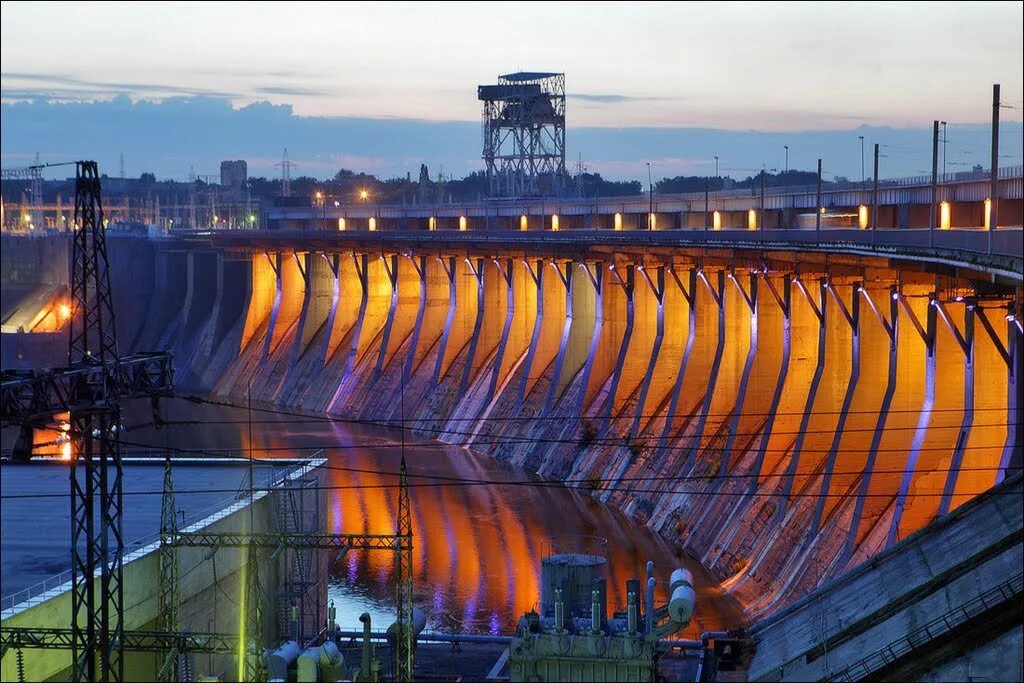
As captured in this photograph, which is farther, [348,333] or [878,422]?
[348,333]

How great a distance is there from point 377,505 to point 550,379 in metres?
7.07

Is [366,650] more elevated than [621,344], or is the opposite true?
[621,344]

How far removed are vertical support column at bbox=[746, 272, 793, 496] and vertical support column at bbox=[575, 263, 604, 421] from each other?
6917 millimetres

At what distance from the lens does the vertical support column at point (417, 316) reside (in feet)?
149

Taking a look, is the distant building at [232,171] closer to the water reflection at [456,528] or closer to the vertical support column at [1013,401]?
the water reflection at [456,528]

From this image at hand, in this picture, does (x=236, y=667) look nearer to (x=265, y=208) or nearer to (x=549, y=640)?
(x=549, y=640)

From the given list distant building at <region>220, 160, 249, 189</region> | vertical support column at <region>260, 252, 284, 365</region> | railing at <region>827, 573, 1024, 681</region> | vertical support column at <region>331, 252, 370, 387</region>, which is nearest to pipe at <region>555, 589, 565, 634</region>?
railing at <region>827, 573, 1024, 681</region>

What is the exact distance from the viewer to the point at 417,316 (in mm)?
48469

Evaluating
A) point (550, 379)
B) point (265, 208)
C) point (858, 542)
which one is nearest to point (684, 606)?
point (858, 542)

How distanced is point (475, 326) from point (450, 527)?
13859 mm

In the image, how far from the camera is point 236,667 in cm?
1866

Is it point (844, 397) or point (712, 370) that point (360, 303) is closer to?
point (712, 370)

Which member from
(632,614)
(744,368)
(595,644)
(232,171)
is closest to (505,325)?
(744,368)

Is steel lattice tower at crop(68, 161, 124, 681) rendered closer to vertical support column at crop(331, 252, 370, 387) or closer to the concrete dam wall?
the concrete dam wall
